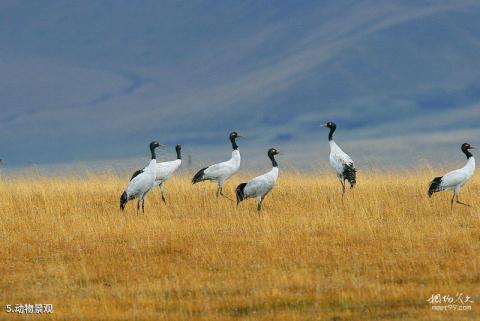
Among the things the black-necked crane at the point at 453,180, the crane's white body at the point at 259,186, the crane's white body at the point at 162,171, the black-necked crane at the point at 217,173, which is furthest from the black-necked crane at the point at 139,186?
the black-necked crane at the point at 453,180

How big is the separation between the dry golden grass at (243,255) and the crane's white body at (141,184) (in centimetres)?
51

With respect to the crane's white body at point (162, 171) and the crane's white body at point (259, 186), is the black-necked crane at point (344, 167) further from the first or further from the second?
the crane's white body at point (162, 171)

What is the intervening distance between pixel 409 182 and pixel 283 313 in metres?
17.2

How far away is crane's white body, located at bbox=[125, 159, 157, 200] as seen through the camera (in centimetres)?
2447

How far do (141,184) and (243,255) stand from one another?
7096 millimetres

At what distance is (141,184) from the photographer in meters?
24.6

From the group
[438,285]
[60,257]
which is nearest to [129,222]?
[60,257]

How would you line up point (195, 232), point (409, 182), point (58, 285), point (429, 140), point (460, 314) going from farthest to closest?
point (429, 140)
point (409, 182)
point (195, 232)
point (58, 285)
point (460, 314)

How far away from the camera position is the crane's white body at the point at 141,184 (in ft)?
80.3

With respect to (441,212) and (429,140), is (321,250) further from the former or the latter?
(429,140)

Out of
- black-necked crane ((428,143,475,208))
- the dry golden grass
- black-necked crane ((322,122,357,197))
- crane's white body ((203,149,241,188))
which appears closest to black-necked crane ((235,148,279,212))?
the dry golden grass

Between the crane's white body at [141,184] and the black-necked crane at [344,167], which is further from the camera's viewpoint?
the black-necked crane at [344,167]

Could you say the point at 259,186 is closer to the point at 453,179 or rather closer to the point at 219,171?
the point at 219,171

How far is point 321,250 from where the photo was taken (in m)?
18.4
